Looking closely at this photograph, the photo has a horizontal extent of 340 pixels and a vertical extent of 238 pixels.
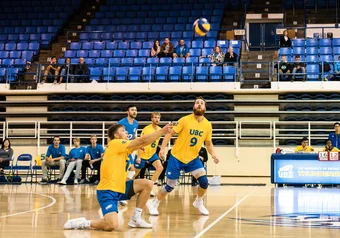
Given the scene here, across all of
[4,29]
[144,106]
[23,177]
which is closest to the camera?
[23,177]

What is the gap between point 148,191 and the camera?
8.58 m

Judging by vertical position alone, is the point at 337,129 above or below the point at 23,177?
above

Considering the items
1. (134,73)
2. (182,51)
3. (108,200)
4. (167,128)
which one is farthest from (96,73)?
(167,128)

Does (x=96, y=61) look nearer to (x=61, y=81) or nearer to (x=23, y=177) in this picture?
(x=61, y=81)

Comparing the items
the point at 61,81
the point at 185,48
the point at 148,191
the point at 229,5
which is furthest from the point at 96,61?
the point at 148,191

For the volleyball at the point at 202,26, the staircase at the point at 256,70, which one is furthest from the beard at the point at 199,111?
the staircase at the point at 256,70

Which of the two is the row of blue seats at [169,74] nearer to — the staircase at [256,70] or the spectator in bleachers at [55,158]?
the staircase at [256,70]

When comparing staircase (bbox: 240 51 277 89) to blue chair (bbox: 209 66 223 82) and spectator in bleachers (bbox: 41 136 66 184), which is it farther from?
spectator in bleachers (bbox: 41 136 66 184)

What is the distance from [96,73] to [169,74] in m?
3.24

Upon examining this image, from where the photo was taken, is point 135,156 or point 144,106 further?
point 144,106

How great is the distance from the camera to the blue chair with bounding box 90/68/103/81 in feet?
85.1

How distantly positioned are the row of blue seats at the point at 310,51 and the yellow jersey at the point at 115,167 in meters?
19.3

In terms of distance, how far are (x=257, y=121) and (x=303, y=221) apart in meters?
15.8

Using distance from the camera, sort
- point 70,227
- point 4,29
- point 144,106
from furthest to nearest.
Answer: point 4,29 < point 144,106 < point 70,227
